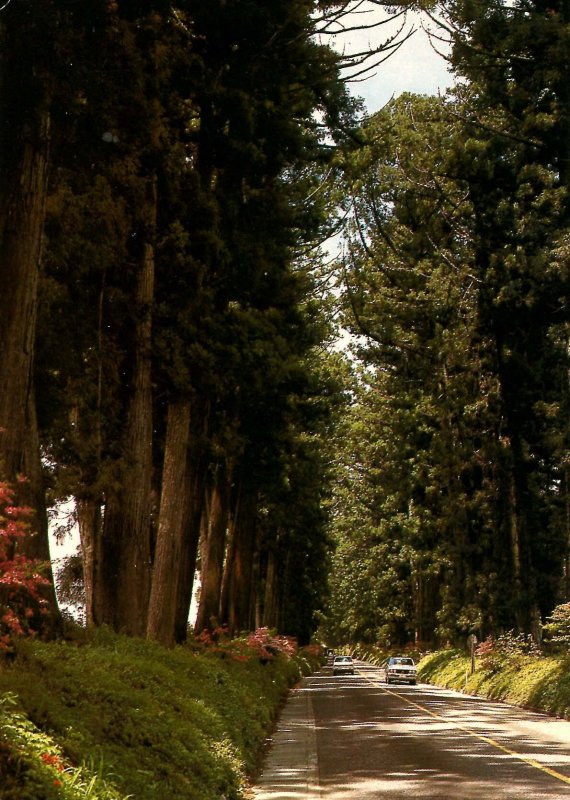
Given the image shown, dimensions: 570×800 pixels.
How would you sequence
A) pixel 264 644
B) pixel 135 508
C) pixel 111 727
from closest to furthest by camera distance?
pixel 111 727, pixel 135 508, pixel 264 644

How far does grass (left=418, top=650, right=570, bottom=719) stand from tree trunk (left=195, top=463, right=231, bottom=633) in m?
9.22

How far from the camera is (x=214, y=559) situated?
31.1 meters

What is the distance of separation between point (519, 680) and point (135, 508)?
21475 millimetres

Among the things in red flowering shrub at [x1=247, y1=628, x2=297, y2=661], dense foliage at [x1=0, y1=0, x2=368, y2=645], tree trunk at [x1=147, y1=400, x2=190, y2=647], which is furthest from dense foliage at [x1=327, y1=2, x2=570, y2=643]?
red flowering shrub at [x1=247, y1=628, x2=297, y2=661]

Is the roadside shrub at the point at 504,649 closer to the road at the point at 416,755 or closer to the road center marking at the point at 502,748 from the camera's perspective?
the road at the point at 416,755

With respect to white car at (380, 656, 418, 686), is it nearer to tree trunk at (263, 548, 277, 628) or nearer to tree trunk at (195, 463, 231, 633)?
tree trunk at (263, 548, 277, 628)

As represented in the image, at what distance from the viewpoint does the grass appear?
99.4 ft

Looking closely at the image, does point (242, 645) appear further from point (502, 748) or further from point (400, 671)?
point (400, 671)

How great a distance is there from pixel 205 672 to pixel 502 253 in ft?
64.1

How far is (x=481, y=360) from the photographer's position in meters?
37.8

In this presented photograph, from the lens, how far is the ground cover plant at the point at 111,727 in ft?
24.4

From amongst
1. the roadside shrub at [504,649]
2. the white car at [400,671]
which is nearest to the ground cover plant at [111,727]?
the roadside shrub at [504,649]

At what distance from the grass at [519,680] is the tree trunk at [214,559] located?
30.2 ft

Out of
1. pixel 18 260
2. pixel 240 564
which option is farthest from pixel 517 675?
pixel 18 260
